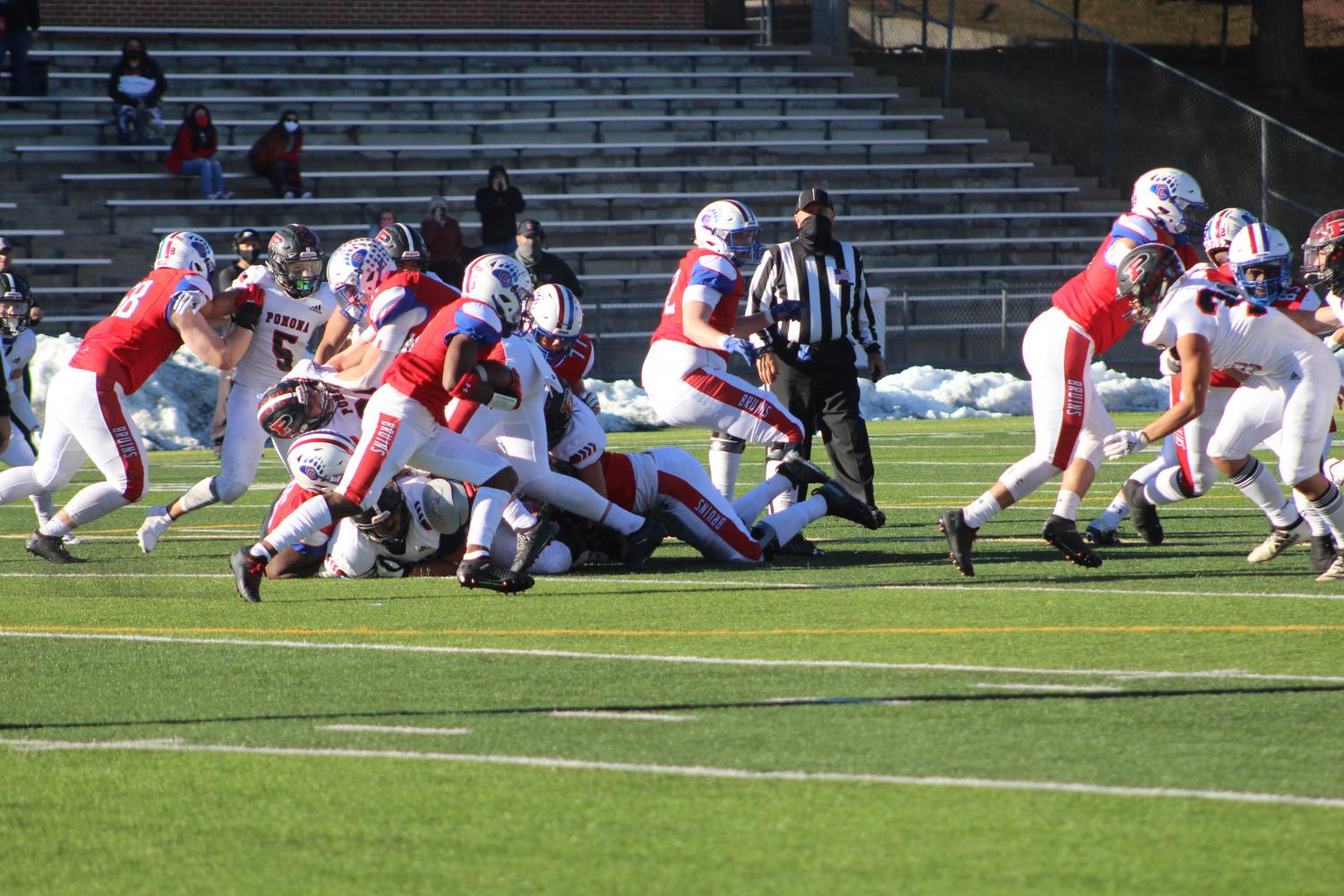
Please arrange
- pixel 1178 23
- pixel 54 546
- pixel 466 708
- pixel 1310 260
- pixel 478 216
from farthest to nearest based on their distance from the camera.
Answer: pixel 1178 23, pixel 478 216, pixel 54 546, pixel 1310 260, pixel 466 708

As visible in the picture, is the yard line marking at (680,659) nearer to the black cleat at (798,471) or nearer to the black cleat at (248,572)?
the black cleat at (248,572)

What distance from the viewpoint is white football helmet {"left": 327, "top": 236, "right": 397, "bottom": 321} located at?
9.55 m

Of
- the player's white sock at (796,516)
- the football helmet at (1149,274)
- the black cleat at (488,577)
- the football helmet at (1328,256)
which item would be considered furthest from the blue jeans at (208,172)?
the football helmet at (1149,274)

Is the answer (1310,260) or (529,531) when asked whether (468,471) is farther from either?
(1310,260)

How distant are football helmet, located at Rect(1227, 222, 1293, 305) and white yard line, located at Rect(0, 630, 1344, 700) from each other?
9.14ft

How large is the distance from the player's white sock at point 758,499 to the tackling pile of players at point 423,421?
0.03ft

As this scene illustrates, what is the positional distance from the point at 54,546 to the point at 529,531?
118 inches

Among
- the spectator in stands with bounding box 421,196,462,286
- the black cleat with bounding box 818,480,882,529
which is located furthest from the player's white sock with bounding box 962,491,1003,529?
the spectator in stands with bounding box 421,196,462,286

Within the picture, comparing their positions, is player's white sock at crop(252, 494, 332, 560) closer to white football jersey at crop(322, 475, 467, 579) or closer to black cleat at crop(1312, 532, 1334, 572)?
white football jersey at crop(322, 475, 467, 579)

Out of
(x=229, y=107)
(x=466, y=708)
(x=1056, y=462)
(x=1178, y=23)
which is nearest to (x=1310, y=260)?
(x=1056, y=462)

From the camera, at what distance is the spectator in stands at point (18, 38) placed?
22.8m

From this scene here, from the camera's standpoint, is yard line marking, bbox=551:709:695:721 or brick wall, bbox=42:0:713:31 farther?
brick wall, bbox=42:0:713:31

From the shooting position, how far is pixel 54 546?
9.33 meters

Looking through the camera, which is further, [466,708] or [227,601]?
[227,601]
